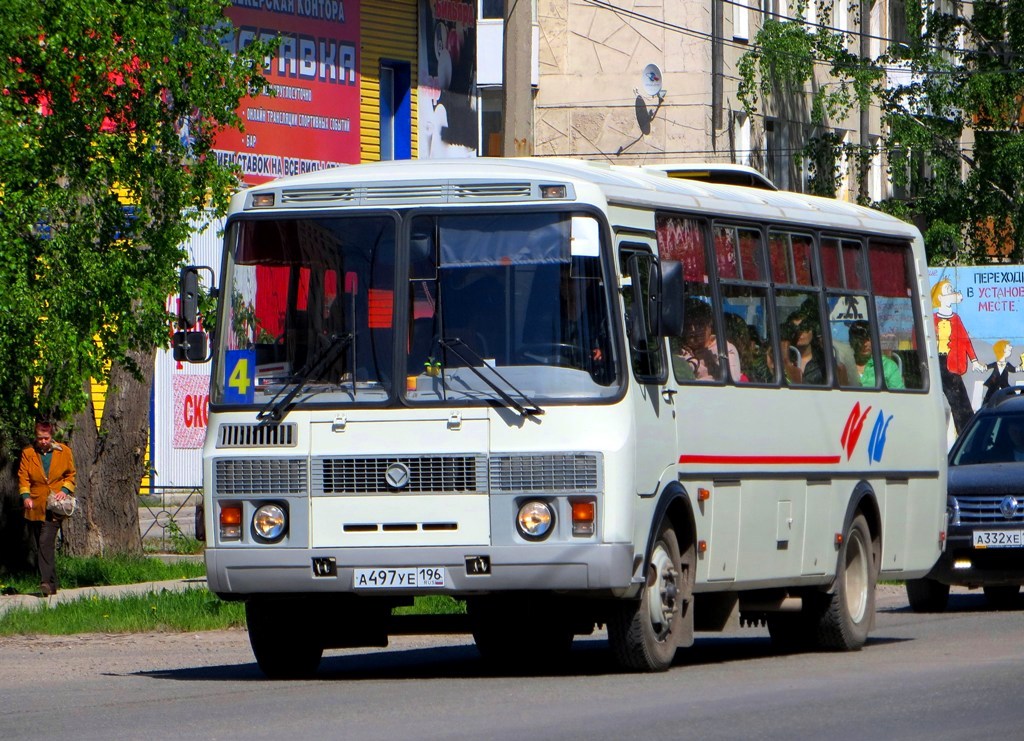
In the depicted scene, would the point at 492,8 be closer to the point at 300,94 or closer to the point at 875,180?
the point at 300,94

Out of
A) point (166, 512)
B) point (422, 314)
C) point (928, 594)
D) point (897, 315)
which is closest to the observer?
point (422, 314)

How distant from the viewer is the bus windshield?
12.0 m

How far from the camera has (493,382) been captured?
11984 mm

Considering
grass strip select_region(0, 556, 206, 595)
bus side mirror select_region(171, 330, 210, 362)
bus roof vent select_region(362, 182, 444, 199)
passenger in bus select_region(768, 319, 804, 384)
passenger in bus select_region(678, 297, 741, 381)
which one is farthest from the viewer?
grass strip select_region(0, 556, 206, 595)

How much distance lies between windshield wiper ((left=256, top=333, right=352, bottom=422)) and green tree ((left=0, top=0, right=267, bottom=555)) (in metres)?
6.28

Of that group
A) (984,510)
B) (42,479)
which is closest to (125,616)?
(42,479)

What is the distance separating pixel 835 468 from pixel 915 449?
1507mm

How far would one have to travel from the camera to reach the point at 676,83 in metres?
40.8

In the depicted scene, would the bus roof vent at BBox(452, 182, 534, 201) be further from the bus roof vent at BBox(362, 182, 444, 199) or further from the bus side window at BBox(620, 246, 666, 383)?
the bus side window at BBox(620, 246, 666, 383)

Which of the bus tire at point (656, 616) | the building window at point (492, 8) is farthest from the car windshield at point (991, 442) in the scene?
the building window at point (492, 8)

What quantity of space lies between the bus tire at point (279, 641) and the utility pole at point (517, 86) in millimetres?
6956

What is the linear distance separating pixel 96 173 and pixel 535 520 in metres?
8.27

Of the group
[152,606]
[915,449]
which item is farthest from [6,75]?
[915,449]

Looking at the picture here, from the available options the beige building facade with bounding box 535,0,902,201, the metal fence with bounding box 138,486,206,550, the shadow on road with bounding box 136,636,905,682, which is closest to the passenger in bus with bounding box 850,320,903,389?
the shadow on road with bounding box 136,636,905,682
